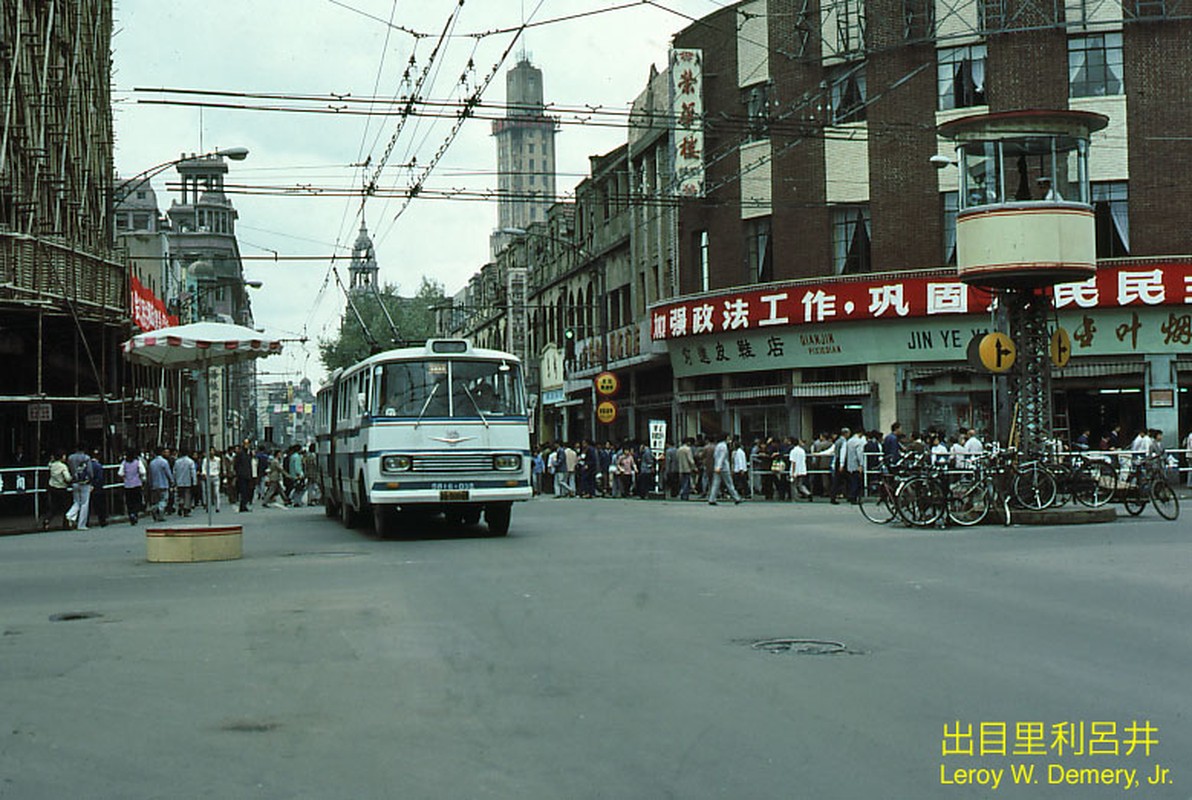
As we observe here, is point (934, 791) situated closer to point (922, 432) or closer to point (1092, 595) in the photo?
point (1092, 595)

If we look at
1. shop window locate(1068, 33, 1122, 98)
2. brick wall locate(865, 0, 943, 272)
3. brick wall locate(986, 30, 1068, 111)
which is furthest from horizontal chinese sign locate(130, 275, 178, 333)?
shop window locate(1068, 33, 1122, 98)

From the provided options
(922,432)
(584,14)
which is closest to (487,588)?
(584,14)

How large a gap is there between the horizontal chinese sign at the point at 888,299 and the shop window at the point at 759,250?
92cm

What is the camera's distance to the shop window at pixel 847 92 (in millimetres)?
38594

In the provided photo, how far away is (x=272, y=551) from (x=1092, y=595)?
1144cm

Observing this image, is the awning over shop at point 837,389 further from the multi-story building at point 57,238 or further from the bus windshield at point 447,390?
the bus windshield at point 447,390

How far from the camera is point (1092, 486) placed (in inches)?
895

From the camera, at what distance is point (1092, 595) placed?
1238cm

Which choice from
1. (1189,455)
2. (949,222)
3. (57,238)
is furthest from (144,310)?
(1189,455)

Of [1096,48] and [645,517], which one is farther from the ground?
[1096,48]

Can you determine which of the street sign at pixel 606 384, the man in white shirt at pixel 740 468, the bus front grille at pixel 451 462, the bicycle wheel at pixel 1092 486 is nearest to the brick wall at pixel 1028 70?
the man in white shirt at pixel 740 468

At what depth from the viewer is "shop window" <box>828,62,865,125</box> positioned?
3859cm

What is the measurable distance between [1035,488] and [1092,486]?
1.08m

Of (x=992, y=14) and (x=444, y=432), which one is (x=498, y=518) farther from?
(x=992, y=14)
